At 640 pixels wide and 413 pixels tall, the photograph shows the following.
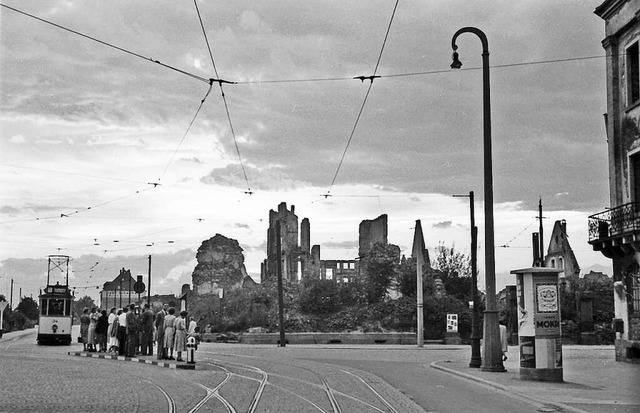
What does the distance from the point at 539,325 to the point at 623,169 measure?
40.5 feet

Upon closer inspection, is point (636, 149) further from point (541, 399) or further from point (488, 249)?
point (541, 399)

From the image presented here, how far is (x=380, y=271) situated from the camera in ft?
210

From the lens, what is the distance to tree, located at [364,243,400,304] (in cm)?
6341

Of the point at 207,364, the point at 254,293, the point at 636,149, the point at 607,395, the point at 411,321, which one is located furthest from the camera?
the point at 254,293

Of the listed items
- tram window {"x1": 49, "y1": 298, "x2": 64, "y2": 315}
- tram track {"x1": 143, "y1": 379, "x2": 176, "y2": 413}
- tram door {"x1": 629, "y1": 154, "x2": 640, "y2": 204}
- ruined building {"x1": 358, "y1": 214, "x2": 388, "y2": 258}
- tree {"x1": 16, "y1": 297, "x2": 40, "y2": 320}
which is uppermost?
ruined building {"x1": 358, "y1": 214, "x2": 388, "y2": 258}

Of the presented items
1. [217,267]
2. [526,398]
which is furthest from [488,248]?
[217,267]

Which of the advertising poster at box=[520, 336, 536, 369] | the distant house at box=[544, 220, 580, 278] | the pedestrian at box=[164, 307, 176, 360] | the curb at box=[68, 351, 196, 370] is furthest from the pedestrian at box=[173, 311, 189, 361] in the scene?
the distant house at box=[544, 220, 580, 278]

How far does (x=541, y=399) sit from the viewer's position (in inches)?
625

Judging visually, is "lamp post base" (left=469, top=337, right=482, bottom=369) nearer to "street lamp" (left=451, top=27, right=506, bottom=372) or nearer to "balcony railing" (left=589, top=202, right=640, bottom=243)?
"street lamp" (left=451, top=27, right=506, bottom=372)

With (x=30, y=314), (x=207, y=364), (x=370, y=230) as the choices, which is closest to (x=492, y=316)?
(x=207, y=364)

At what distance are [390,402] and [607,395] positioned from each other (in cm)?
434

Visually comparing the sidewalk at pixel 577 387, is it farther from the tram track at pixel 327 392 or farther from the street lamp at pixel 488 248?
the tram track at pixel 327 392

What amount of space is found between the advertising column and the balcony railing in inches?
351

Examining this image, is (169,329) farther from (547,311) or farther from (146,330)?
(547,311)
